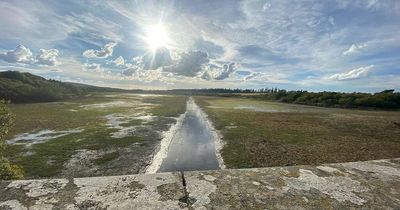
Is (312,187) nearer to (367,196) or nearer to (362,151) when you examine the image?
(367,196)

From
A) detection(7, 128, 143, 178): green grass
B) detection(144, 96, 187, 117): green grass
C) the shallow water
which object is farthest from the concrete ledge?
detection(144, 96, 187, 117): green grass

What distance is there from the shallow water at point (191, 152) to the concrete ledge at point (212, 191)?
12590 millimetres

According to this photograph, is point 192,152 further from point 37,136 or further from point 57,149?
point 37,136

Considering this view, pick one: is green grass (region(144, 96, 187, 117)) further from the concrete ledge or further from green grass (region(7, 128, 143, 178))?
the concrete ledge

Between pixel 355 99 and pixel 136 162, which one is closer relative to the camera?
pixel 136 162

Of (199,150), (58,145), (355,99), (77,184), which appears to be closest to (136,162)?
(199,150)

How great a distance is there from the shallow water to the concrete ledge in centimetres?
1259

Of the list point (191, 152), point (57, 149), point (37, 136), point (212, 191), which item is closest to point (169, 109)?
point (37, 136)

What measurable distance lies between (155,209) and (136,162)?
14.6 metres

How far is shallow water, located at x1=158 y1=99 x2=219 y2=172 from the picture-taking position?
15758mm

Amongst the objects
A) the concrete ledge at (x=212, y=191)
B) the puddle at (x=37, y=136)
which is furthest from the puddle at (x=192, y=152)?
the concrete ledge at (x=212, y=191)

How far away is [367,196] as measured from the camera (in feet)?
8.34

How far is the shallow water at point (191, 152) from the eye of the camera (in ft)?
51.7

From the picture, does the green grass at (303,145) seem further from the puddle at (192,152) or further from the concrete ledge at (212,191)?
the concrete ledge at (212,191)
